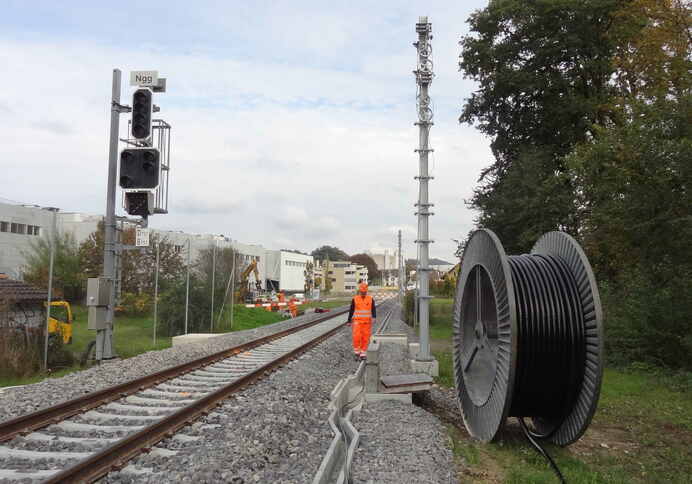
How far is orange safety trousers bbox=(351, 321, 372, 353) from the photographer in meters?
13.5

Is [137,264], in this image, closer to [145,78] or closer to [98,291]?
[98,291]

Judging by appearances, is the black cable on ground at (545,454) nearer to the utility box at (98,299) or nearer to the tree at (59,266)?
the utility box at (98,299)

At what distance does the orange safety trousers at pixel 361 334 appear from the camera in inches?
533

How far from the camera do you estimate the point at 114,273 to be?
12477mm

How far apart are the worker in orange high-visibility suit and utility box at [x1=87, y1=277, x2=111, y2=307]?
17.4 feet

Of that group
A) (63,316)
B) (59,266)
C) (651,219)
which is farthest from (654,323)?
(59,266)

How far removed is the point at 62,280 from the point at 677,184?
2782 centimetres

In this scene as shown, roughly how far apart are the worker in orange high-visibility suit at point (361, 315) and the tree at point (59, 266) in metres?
17.9

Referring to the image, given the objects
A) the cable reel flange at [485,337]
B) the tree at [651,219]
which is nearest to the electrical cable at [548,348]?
the cable reel flange at [485,337]

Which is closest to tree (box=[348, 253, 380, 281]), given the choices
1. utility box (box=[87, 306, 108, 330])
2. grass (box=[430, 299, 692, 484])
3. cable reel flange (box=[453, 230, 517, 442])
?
utility box (box=[87, 306, 108, 330])

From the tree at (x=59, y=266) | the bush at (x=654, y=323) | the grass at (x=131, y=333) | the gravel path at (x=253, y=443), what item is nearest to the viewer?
the gravel path at (x=253, y=443)

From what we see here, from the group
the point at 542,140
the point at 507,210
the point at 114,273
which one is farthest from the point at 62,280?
the point at 542,140

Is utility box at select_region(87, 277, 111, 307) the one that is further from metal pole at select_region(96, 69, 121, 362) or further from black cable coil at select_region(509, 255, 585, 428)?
black cable coil at select_region(509, 255, 585, 428)

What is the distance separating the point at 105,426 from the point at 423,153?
8091 mm
